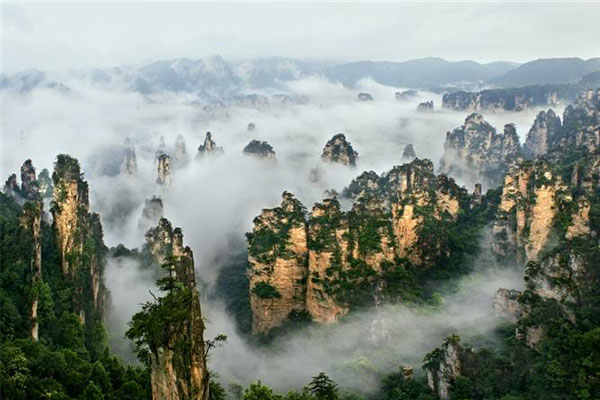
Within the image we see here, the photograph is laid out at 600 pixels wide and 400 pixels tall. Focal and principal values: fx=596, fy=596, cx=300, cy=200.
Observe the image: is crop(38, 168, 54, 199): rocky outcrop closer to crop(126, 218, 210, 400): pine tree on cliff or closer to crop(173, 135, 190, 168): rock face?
crop(173, 135, 190, 168): rock face

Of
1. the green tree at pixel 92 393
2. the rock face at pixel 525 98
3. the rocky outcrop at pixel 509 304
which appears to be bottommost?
the rocky outcrop at pixel 509 304

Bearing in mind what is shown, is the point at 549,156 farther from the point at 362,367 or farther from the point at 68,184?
the point at 68,184

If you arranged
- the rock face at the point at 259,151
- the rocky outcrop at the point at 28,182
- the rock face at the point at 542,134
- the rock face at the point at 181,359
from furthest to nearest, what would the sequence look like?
1. the rock face at the point at 259,151
2. the rock face at the point at 542,134
3. the rocky outcrop at the point at 28,182
4. the rock face at the point at 181,359

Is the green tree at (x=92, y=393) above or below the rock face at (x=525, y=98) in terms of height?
below

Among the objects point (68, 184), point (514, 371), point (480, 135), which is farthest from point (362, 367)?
point (480, 135)

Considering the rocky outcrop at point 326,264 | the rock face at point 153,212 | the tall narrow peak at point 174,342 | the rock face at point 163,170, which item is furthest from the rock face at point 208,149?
the tall narrow peak at point 174,342

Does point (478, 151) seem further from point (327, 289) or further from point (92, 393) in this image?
point (92, 393)

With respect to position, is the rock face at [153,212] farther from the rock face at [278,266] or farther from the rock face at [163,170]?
the rock face at [278,266]
